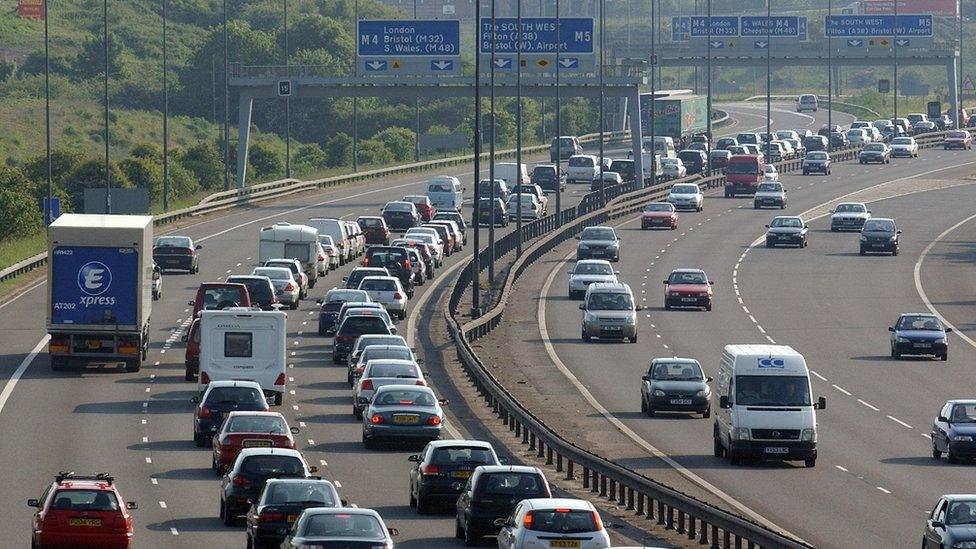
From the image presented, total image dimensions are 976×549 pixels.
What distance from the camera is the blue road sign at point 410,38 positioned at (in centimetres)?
10544

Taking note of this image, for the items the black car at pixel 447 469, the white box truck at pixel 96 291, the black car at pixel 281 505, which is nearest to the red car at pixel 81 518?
the black car at pixel 281 505

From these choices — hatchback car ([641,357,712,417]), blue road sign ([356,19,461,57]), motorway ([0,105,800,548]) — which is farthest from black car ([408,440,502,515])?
blue road sign ([356,19,461,57])

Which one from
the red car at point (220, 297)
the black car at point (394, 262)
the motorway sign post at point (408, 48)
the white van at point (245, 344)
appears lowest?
the white van at point (245, 344)

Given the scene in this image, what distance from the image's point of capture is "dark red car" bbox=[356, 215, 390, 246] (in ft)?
284

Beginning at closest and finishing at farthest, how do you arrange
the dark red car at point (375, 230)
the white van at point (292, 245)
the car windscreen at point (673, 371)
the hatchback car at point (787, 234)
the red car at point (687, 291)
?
the car windscreen at point (673, 371), the red car at point (687, 291), the white van at point (292, 245), the dark red car at point (375, 230), the hatchback car at point (787, 234)

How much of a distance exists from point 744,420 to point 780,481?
2022 millimetres

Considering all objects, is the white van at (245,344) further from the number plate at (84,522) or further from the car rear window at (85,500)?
the number plate at (84,522)

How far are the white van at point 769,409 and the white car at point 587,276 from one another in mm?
31478

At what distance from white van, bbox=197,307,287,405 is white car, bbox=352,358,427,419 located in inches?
91.1

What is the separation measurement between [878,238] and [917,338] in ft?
94.7

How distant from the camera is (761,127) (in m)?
179

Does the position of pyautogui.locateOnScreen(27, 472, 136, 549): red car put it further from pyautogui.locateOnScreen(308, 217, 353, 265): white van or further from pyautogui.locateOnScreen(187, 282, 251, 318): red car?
pyautogui.locateOnScreen(308, 217, 353, 265): white van

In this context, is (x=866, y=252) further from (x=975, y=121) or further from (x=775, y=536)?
(x=975, y=121)

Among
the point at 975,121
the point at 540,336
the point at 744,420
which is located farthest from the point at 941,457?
the point at 975,121
